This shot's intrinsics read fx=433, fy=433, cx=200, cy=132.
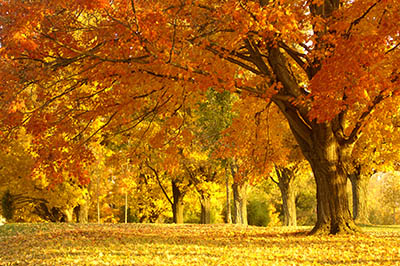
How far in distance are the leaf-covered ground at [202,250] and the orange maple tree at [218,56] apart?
1.53 meters

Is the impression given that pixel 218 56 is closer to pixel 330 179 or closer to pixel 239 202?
pixel 330 179

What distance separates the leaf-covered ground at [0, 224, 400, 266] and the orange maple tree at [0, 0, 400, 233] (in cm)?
153

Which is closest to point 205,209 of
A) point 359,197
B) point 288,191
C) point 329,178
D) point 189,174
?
point 189,174

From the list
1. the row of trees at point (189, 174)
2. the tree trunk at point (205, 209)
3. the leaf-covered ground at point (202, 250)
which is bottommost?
the leaf-covered ground at point (202, 250)

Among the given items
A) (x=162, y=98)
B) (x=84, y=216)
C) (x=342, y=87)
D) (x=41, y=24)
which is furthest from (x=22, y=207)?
(x=342, y=87)

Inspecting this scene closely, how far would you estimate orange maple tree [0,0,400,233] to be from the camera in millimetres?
9547

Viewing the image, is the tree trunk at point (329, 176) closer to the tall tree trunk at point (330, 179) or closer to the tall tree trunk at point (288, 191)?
the tall tree trunk at point (330, 179)

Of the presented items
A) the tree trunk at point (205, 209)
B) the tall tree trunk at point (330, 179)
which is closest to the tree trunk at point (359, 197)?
the tree trunk at point (205, 209)

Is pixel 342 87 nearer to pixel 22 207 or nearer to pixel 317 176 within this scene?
pixel 317 176

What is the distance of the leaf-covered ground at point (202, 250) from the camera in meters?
8.19

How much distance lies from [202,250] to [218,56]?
4784 millimetres

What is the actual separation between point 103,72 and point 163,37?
2611mm

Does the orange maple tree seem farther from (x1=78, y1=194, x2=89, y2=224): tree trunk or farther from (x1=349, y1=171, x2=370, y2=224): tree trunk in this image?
(x1=78, y1=194, x2=89, y2=224): tree trunk

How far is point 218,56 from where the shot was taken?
36.1 ft
